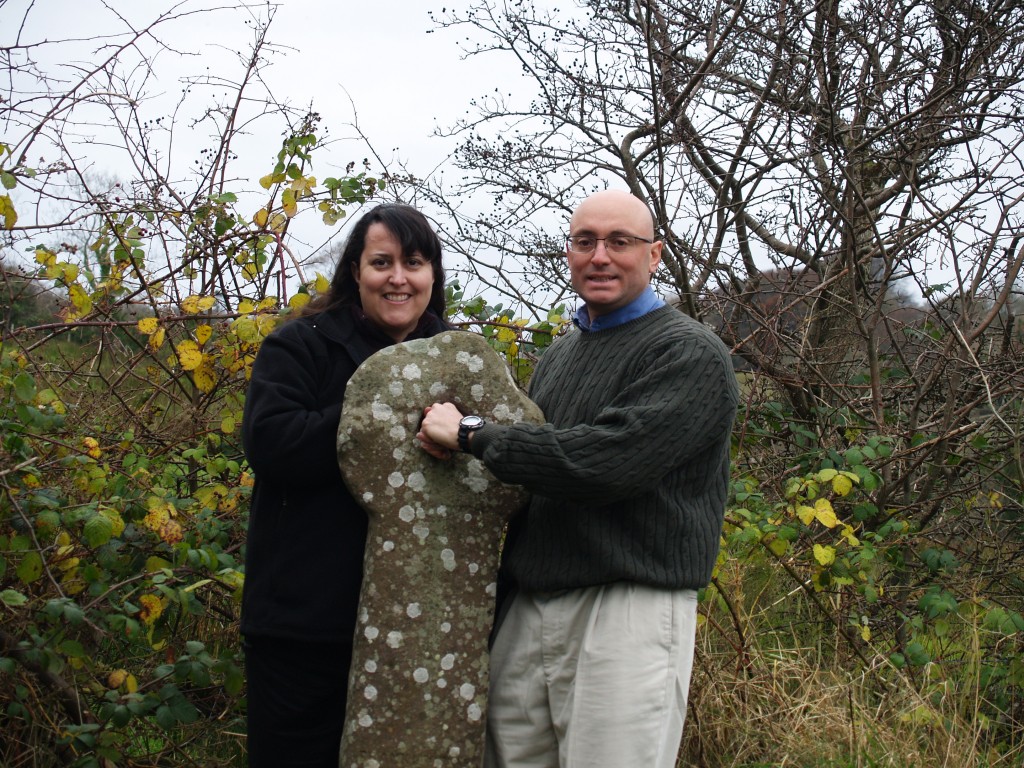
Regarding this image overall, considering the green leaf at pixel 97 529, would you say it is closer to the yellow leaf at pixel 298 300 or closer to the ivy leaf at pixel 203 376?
the ivy leaf at pixel 203 376

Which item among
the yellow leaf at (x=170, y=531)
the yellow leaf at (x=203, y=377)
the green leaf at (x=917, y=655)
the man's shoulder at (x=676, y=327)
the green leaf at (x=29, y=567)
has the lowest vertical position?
the green leaf at (x=917, y=655)

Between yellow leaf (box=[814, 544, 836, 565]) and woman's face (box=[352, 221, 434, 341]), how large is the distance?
2006 millimetres

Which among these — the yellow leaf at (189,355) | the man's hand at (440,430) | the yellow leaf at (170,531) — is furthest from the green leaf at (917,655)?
the yellow leaf at (189,355)

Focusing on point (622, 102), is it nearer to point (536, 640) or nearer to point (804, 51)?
point (804, 51)

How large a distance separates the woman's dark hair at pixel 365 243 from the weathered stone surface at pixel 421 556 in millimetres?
240

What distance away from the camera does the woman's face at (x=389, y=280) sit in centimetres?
266

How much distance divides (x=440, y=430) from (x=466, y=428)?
0.07 m

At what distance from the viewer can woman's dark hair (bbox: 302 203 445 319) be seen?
2672mm

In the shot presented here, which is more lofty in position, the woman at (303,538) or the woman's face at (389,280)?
the woman's face at (389,280)

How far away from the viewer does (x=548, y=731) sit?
101 inches

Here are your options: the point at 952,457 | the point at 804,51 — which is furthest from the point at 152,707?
the point at 804,51

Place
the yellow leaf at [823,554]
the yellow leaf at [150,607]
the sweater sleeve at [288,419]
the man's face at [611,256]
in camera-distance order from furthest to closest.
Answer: the yellow leaf at [823,554], the yellow leaf at [150,607], the man's face at [611,256], the sweater sleeve at [288,419]

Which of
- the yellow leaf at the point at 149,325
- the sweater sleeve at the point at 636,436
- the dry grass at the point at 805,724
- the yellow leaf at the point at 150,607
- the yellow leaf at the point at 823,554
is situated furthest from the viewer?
the yellow leaf at the point at 823,554

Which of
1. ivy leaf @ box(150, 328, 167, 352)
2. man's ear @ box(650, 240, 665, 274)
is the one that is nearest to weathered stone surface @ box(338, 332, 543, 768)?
man's ear @ box(650, 240, 665, 274)
